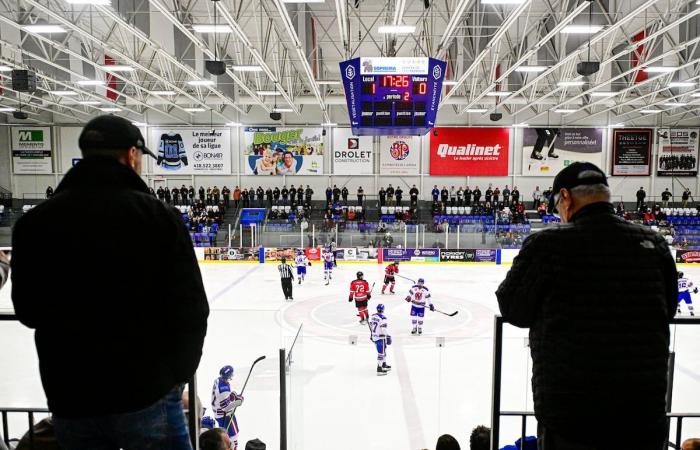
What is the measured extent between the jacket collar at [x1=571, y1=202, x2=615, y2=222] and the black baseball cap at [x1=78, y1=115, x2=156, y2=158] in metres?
1.36

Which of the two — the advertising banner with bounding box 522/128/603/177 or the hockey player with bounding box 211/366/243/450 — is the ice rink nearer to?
the hockey player with bounding box 211/366/243/450

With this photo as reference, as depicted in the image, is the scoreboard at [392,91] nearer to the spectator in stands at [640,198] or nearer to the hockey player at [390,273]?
the hockey player at [390,273]

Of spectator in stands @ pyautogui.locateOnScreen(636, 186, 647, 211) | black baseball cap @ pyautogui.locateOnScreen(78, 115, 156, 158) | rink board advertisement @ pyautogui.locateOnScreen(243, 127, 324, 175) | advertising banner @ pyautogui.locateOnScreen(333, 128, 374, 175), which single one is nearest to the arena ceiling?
rink board advertisement @ pyautogui.locateOnScreen(243, 127, 324, 175)

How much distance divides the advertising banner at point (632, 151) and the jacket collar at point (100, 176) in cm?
3435

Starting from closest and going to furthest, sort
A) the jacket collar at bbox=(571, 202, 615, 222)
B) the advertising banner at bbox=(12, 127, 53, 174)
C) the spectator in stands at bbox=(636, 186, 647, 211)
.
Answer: the jacket collar at bbox=(571, 202, 615, 222) → the spectator in stands at bbox=(636, 186, 647, 211) → the advertising banner at bbox=(12, 127, 53, 174)

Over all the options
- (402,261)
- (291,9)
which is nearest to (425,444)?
(291,9)

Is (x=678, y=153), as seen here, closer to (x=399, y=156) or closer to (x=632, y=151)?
(x=632, y=151)

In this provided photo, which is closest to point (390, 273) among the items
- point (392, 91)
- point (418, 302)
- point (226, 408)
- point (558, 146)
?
point (418, 302)

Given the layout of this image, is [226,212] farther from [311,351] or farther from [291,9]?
[311,351]

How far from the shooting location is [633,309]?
150cm

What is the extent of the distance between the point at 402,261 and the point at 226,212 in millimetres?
12237

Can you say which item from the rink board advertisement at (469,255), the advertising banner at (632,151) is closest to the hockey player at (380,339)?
the rink board advertisement at (469,255)

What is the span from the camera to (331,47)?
22.9 m

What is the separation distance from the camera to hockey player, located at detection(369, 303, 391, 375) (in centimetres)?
836
